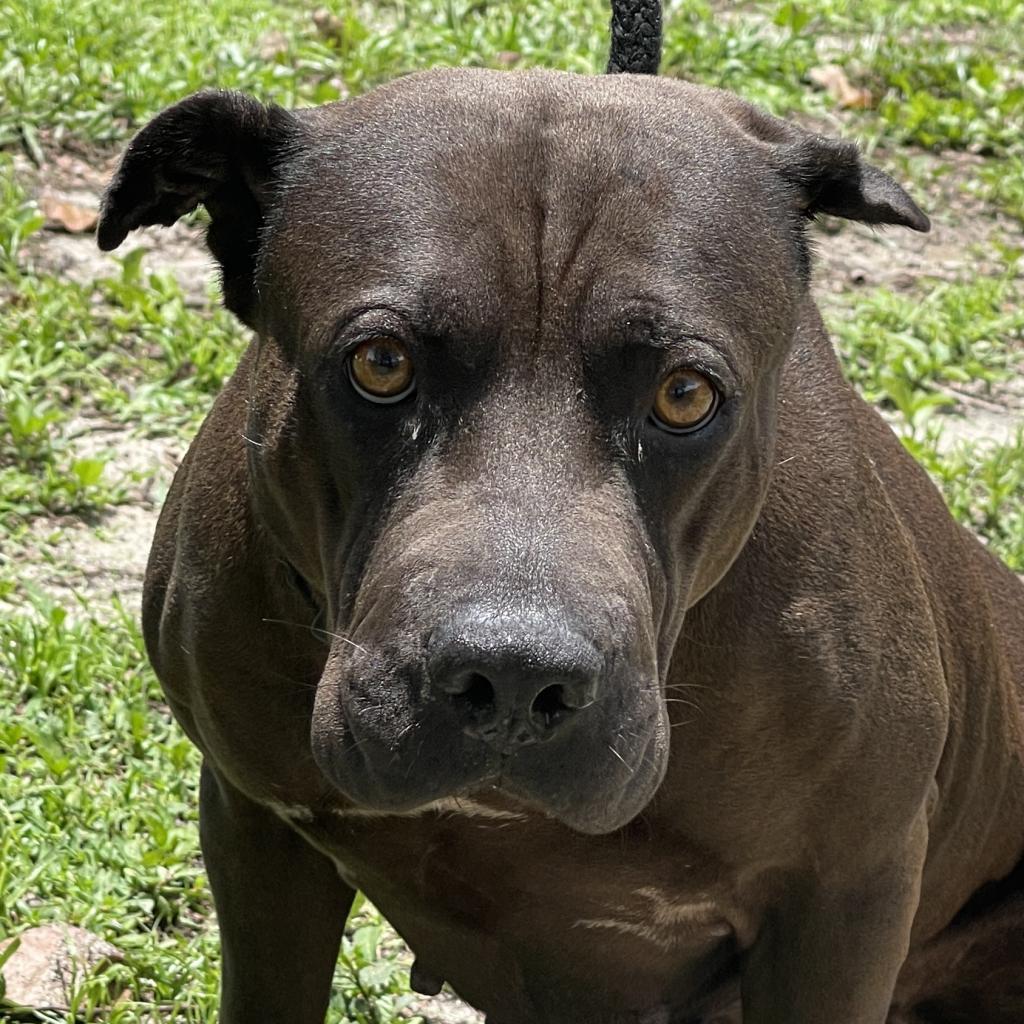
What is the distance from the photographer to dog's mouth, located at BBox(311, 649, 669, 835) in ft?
9.13

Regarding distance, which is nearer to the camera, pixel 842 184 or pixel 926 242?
pixel 842 184

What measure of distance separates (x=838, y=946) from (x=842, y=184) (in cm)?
129

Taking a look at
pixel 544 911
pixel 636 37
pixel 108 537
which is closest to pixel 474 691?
pixel 544 911

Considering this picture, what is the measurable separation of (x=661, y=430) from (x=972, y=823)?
1.49m

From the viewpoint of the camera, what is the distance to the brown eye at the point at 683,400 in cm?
299

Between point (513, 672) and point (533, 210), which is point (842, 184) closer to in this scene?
point (533, 210)

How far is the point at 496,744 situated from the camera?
2.80 meters

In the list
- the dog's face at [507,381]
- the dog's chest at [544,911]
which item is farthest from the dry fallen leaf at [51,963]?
the dog's face at [507,381]

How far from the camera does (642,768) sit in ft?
9.83

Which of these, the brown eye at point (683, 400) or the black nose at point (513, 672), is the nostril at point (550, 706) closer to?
the black nose at point (513, 672)

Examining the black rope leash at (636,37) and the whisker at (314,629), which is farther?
the black rope leash at (636,37)

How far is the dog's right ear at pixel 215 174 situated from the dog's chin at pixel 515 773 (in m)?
0.84

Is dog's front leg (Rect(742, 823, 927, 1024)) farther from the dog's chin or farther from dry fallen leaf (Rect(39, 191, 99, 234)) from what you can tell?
dry fallen leaf (Rect(39, 191, 99, 234))

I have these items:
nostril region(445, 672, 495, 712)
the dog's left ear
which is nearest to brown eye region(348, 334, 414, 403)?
nostril region(445, 672, 495, 712)
